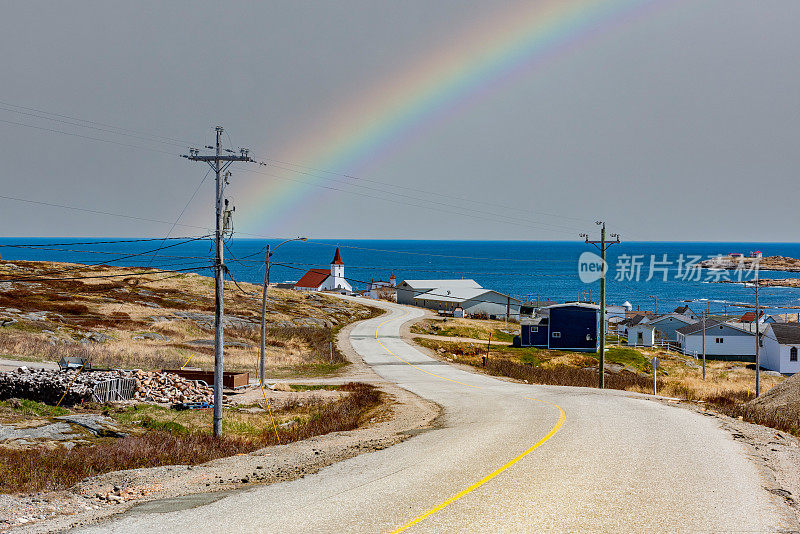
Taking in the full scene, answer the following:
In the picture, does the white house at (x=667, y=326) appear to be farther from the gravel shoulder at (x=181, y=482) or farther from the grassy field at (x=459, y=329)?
the gravel shoulder at (x=181, y=482)

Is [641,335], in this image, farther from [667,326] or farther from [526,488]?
[526,488]

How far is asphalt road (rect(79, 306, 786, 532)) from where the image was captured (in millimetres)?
11391

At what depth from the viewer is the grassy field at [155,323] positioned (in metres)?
44.4

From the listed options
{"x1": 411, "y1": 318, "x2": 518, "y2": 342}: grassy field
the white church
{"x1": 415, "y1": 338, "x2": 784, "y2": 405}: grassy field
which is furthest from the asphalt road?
the white church

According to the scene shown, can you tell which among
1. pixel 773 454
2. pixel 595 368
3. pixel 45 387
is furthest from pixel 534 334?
pixel 773 454

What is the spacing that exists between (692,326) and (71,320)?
76.4m

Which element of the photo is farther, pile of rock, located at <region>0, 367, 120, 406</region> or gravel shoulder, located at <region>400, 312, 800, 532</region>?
pile of rock, located at <region>0, 367, 120, 406</region>

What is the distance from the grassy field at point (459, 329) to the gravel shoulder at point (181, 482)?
51387mm

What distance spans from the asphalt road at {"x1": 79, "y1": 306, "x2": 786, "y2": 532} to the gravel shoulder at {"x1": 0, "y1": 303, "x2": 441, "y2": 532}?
0.64 meters

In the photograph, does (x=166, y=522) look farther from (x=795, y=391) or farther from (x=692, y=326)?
(x=692, y=326)

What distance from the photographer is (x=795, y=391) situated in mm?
25156

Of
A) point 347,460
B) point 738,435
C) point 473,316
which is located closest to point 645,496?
point 347,460

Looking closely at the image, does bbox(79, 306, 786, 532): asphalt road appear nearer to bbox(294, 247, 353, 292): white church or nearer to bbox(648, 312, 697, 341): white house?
bbox(648, 312, 697, 341): white house

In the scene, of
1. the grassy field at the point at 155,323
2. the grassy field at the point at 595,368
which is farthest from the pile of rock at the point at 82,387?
the grassy field at the point at 595,368
